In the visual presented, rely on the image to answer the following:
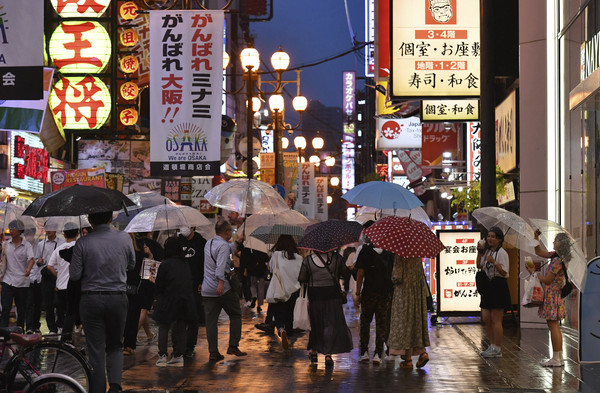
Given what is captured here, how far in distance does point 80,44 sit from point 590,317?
14.9 m

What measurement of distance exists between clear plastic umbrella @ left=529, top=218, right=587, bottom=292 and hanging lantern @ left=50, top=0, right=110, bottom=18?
12628 mm

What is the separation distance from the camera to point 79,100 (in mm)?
22594

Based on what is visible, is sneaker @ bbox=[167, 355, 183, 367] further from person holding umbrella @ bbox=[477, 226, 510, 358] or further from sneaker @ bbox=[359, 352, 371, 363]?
person holding umbrella @ bbox=[477, 226, 510, 358]

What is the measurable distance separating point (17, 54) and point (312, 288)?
18.1 feet

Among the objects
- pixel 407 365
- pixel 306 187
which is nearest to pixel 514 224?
pixel 407 365

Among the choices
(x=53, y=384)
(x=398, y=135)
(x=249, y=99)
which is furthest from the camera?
(x=398, y=135)

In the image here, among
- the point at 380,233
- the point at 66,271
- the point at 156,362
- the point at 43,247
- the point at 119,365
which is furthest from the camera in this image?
the point at 43,247

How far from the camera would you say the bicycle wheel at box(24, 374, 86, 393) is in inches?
324

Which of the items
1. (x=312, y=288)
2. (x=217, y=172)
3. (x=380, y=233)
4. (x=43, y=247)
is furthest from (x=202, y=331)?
(x=380, y=233)

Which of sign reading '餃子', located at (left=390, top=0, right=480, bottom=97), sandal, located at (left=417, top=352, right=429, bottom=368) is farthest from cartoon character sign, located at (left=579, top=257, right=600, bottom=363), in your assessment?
sign reading '餃子', located at (left=390, top=0, right=480, bottom=97)

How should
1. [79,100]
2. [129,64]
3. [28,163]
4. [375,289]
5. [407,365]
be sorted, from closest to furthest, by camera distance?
[407,365], [375,289], [79,100], [28,163], [129,64]

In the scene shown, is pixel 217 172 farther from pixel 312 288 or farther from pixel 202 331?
pixel 202 331

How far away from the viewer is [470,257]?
2000 cm

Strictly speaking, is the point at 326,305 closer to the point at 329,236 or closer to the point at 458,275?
the point at 329,236
